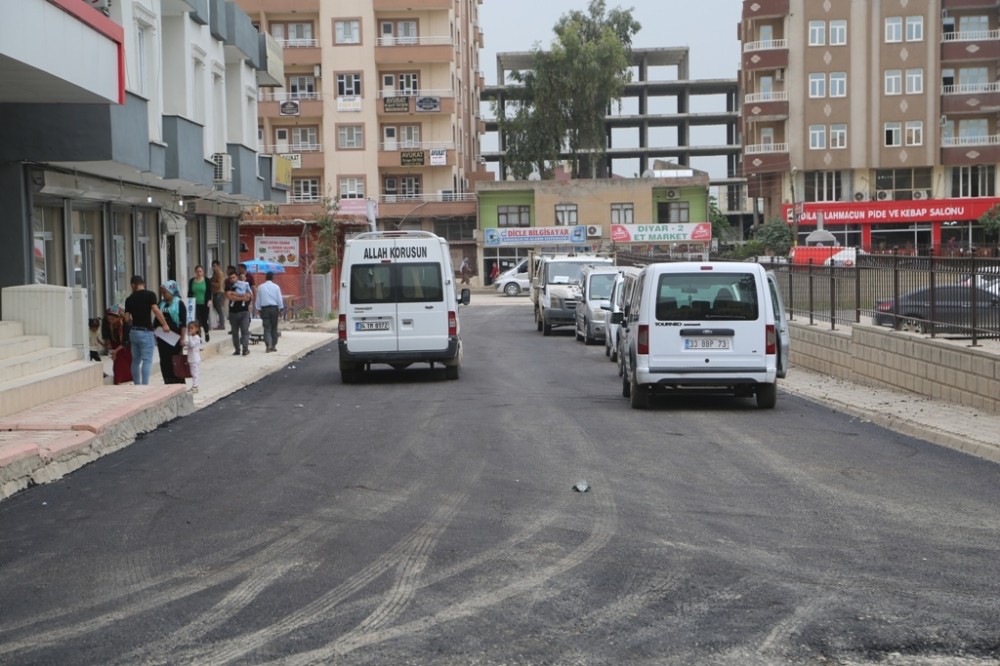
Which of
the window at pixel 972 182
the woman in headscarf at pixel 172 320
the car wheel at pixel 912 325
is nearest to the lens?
the car wheel at pixel 912 325

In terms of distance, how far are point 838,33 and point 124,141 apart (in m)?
59.0

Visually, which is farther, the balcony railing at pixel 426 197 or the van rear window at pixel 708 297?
the balcony railing at pixel 426 197

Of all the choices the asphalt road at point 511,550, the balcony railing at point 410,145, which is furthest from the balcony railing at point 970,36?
the asphalt road at point 511,550

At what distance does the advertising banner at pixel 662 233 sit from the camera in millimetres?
76688

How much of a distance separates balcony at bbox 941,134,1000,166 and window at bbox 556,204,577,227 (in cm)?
2192

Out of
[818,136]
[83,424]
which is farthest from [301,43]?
[83,424]

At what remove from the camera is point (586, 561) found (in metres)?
7.53

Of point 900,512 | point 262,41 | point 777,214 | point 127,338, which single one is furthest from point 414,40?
point 900,512

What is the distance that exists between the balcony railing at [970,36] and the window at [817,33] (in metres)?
6.93

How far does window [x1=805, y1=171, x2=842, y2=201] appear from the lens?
74.4 metres

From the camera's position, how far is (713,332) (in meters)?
16.5

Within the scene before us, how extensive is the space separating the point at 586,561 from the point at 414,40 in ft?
242

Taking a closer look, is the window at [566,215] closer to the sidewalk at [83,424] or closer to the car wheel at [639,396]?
the sidewalk at [83,424]

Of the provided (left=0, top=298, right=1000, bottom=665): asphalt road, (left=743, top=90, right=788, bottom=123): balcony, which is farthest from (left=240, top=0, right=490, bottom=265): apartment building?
(left=0, top=298, right=1000, bottom=665): asphalt road
